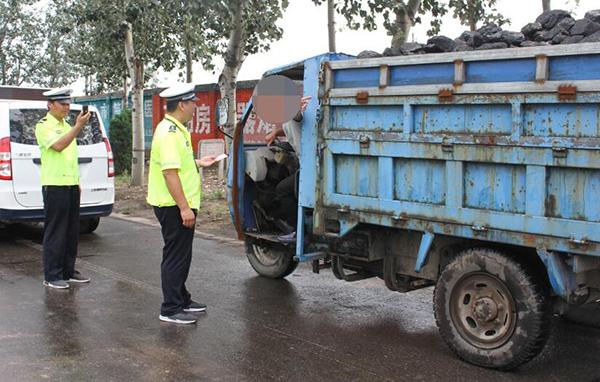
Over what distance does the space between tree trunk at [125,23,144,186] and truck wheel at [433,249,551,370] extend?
36.0 feet

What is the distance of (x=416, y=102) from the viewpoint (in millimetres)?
4680

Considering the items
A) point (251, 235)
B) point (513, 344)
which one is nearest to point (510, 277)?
point (513, 344)

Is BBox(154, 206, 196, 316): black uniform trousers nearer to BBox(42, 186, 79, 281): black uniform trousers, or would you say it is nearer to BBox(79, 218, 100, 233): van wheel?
BBox(42, 186, 79, 281): black uniform trousers

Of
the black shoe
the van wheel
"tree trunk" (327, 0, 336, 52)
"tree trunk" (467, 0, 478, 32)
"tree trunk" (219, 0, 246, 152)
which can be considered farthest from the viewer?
"tree trunk" (467, 0, 478, 32)

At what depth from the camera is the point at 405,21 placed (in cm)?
994

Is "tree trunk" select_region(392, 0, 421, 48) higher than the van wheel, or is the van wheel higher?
"tree trunk" select_region(392, 0, 421, 48)

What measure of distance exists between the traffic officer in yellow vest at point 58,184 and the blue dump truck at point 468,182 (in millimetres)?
2427

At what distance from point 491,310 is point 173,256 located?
2.49 m

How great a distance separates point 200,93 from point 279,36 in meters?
7.46

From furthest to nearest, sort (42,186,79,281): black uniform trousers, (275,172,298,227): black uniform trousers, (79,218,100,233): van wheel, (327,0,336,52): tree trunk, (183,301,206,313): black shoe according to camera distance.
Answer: (327,0,336,52): tree trunk, (79,218,100,233): van wheel, (42,186,79,281): black uniform trousers, (275,172,298,227): black uniform trousers, (183,301,206,313): black shoe

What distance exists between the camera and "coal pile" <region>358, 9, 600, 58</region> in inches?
171

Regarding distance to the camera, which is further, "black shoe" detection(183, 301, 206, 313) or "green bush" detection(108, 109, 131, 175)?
"green bush" detection(108, 109, 131, 175)

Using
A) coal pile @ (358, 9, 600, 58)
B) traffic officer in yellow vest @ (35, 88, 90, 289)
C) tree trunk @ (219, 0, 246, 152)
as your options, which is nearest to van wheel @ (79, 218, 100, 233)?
tree trunk @ (219, 0, 246, 152)

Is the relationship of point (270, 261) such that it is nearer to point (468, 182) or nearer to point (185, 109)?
point (185, 109)
